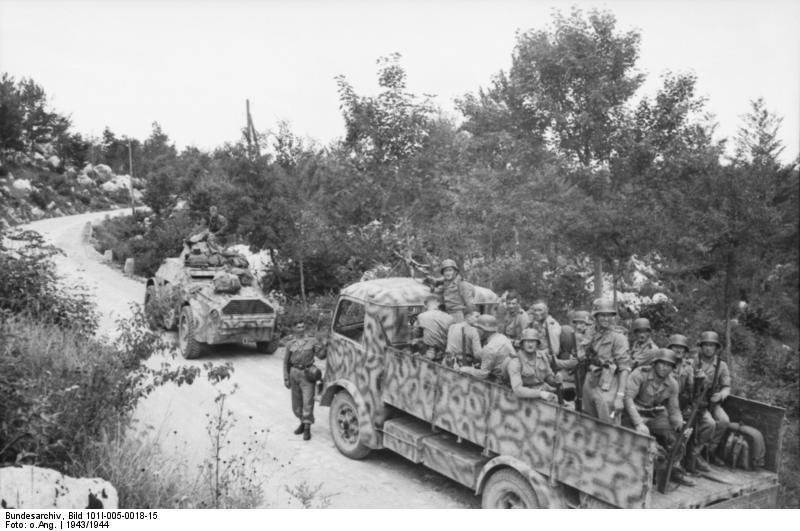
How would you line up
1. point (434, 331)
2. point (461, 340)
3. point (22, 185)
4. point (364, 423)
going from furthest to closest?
point (22, 185)
point (364, 423)
point (434, 331)
point (461, 340)

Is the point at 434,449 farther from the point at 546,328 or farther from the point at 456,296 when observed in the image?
the point at 546,328

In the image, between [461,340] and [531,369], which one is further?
[461,340]

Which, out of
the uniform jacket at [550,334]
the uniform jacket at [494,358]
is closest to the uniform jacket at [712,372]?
the uniform jacket at [550,334]

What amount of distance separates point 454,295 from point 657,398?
8.65 ft

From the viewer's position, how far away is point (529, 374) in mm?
6125

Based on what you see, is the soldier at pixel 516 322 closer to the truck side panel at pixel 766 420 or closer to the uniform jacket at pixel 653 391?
the uniform jacket at pixel 653 391

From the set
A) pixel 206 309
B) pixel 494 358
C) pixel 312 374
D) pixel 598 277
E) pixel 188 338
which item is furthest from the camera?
pixel 598 277

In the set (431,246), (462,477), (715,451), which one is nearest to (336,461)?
(462,477)

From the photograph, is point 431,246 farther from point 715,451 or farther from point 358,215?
point 715,451

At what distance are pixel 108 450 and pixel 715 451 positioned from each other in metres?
5.68

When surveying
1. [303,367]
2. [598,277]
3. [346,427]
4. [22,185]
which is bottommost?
[346,427]

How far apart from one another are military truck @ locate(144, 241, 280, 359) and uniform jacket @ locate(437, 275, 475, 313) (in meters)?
5.02

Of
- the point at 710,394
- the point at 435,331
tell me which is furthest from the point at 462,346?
the point at 710,394

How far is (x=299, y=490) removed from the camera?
629 cm
